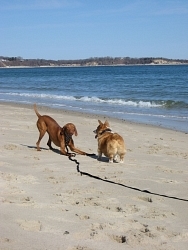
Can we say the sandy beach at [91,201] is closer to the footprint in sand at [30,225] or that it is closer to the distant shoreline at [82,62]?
the footprint in sand at [30,225]

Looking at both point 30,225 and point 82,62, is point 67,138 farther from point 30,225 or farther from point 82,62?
point 82,62

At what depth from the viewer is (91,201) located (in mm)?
5121

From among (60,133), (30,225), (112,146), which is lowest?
(30,225)

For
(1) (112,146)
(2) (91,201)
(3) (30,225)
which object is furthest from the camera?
(1) (112,146)

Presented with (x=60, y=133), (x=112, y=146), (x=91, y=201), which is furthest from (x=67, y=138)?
(x=91, y=201)

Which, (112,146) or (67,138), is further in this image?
(67,138)

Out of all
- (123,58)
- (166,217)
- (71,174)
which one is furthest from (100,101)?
(123,58)

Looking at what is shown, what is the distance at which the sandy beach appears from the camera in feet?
12.9

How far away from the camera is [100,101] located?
997 inches

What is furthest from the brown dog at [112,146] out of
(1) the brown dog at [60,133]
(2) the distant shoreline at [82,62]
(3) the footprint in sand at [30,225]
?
(2) the distant shoreline at [82,62]

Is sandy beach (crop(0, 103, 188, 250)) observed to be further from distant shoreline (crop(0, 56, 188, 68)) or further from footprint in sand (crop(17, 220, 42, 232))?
distant shoreline (crop(0, 56, 188, 68))

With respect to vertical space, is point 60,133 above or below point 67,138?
above

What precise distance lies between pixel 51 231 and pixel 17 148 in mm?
4742

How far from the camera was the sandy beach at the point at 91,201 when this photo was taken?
3930 millimetres
